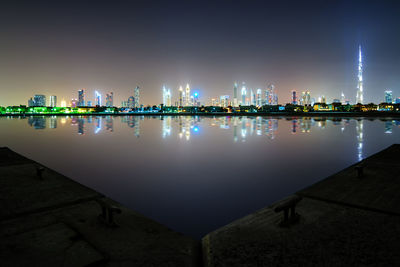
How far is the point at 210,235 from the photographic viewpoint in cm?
607

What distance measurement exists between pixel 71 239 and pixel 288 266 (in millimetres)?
4603

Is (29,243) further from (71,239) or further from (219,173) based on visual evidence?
Answer: (219,173)

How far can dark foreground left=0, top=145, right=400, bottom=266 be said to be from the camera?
16.1 ft

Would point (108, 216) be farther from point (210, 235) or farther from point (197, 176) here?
point (197, 176)

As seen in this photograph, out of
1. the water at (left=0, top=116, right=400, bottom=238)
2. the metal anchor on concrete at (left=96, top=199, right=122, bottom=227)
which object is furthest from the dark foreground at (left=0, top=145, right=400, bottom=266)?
the water at (left=0, top=116, right=400, bottom=238)

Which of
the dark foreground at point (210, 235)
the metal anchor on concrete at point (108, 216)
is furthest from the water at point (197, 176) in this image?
the metal anchor on concrete at point (108, 216)

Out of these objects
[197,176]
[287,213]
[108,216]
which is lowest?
[197,176]

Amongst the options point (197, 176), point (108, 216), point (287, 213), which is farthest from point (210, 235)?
point (197, 176)

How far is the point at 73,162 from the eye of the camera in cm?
1806

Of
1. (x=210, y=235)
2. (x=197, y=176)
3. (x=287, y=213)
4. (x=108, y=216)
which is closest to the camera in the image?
(x=210, y=235)

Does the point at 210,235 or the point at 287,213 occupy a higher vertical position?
the point at 287,213

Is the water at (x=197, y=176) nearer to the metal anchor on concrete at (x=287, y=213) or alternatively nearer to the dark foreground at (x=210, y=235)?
the dark foreground at (x=210, y=235)

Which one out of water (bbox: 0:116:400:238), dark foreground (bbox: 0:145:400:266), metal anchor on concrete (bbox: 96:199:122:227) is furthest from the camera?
water (bbox: 0:116:400:238)

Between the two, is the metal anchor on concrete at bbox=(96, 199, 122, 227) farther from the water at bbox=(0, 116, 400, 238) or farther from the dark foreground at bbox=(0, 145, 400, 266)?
the water at bbox=(0, 116, 400, 238)
